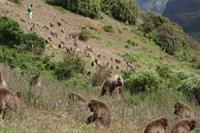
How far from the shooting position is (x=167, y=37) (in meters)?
60.7

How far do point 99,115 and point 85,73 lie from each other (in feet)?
71.1

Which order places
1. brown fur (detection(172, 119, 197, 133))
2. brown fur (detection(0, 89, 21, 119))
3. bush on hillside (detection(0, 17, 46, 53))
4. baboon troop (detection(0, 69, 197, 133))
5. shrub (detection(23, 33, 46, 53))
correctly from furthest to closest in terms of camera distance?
shrub (detection(23, 33, 46, 53))
bush on hillside (detection(0, 17, 46, 53))
brown fur (detection(172, 119, 197, 133))
baboon troop (detection(0, 69, 197, 133))
brown fur (detection(0, 89, 21, 119))

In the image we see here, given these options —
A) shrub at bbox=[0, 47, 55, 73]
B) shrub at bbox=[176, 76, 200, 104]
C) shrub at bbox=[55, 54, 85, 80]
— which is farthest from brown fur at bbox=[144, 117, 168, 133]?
shrub at bbox=[55, 54, 85, 80]

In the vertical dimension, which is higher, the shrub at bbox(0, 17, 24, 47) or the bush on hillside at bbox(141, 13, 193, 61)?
the shrub at bbox(0, 17, 24, 47)

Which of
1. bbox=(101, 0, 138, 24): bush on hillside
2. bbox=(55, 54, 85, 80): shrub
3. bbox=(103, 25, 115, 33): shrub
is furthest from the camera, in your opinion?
bbox=(101, 0, 138, 24): bush on hillside

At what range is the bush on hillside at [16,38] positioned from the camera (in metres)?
35.4

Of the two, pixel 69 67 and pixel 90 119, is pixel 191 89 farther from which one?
pixel 90 119

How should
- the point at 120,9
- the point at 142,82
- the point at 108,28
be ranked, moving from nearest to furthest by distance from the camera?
the point at 142,82 < the point at 108,28 < the point at 120,9

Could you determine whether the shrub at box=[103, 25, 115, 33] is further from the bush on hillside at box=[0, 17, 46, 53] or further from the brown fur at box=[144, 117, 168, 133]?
the brown fur at box=[144, 117, 168, 133]

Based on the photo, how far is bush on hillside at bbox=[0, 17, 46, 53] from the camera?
35.4 meters

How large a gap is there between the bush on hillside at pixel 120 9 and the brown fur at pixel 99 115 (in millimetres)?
48075

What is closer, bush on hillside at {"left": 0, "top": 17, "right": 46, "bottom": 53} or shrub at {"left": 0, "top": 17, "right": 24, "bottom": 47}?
shrub at {"left": 0, "top": 17, "right": 24, "bottom": 47}

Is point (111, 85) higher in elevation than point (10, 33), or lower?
higher

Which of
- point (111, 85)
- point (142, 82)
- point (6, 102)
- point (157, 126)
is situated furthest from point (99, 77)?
point (6, 102)
